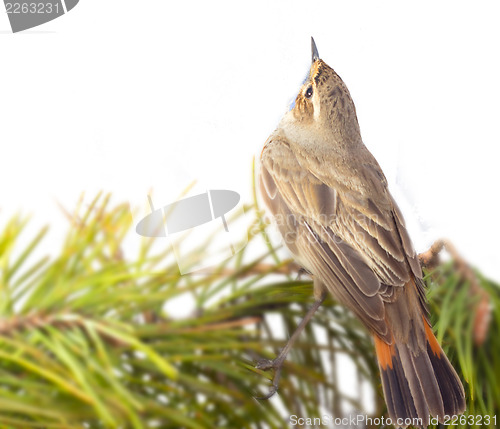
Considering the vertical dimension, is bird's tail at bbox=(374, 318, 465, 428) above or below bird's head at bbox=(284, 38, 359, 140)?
below

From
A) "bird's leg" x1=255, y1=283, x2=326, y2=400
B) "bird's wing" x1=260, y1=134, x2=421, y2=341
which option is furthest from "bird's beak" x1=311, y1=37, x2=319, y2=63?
"bird's leg" x1=255, y1=283, x2=326, y2=400

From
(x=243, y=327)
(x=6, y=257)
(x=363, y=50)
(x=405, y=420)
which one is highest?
(x=363, y=50)

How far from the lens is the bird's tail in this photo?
66 centimetres

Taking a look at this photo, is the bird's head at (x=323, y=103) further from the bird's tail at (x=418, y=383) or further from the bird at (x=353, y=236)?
the bird's tail at (x=418, y=383)

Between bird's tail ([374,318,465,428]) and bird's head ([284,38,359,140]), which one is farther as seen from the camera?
bird's head ([284,38,359,140])

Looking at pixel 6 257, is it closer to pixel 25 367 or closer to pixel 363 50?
pixel 25 367

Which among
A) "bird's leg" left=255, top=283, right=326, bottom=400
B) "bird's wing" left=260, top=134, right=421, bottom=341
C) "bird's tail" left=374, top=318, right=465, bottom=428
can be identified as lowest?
"bird's tail" left=374, top=318, right=465, bottom=428

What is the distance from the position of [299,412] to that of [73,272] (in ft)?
0.95

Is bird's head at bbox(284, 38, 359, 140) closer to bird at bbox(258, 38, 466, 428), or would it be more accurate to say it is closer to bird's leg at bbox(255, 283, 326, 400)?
bird at bbox(258, 38, 466, 428)

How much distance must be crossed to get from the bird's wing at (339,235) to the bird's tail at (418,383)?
0.03 meters

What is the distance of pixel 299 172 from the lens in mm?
833

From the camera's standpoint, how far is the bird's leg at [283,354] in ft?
2.28

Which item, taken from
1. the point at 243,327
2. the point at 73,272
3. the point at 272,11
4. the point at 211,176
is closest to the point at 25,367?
the point at 73,272

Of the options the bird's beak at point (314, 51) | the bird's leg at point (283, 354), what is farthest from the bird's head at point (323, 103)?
the bird's leg at point (283, 354)
